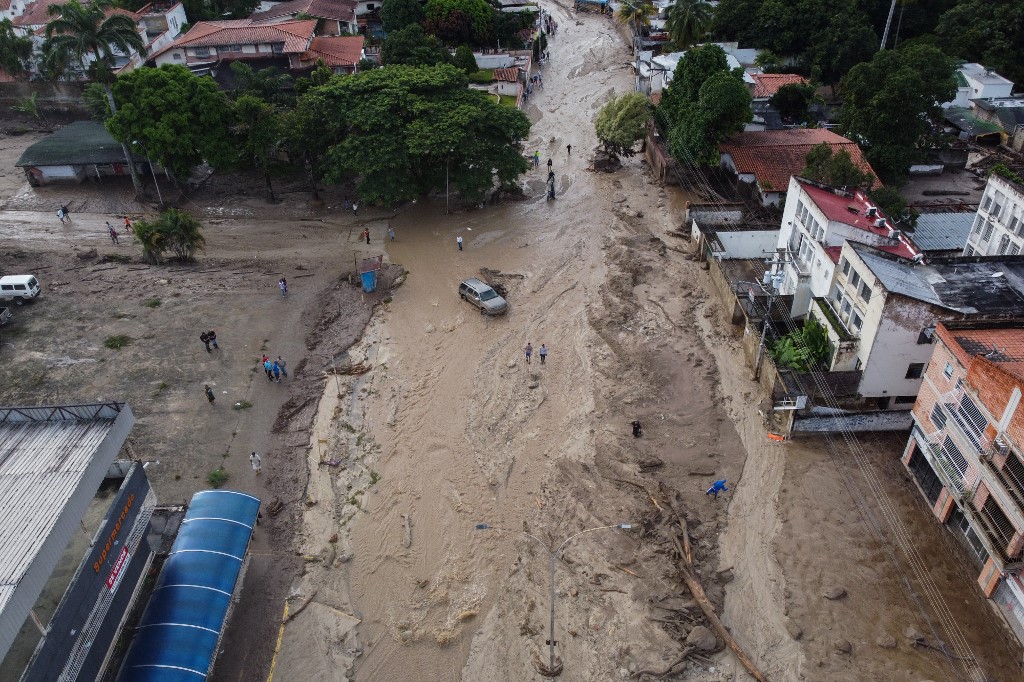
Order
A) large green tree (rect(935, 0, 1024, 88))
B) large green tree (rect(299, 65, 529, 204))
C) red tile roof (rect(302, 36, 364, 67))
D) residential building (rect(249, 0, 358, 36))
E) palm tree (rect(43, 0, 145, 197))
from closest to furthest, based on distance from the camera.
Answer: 1. palm tree (rect(43, 0, 145, 197))
2. large green tree (rect(299, 65, 529, 204))
3. large green tree (rect(935, 0, 1024, 88))
4. red tile roof (rect(302, 36, 364, 67))
5. residential building (rect(249, 0, 358, 36))

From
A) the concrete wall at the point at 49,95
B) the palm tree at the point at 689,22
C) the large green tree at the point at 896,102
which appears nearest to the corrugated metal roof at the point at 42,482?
the large green tree at the point at 896,102

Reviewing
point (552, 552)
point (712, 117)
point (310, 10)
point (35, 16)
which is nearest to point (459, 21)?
point (310, 10)

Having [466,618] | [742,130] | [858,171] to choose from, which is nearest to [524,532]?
[466,618]

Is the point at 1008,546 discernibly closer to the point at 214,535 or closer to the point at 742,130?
the point at 214,535

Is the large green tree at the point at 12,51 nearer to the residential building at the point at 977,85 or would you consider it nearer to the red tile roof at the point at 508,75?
the red tile roof at the point at 508,75

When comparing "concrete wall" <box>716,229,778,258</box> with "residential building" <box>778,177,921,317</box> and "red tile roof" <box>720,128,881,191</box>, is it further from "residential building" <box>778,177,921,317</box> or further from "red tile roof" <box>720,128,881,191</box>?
"red tile roof" <box>720,128,881,191</box>

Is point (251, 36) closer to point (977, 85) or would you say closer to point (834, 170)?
point (834, 170)

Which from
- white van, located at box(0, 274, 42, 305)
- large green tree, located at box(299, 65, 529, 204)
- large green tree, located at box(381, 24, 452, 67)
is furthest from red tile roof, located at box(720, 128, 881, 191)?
white van, located at box(0, 274, 42, 305)
